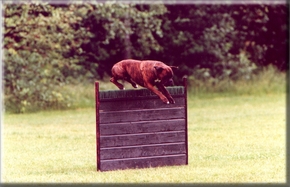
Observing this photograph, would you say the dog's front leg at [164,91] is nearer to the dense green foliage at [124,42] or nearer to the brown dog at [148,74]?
the brown dog at [148,74]

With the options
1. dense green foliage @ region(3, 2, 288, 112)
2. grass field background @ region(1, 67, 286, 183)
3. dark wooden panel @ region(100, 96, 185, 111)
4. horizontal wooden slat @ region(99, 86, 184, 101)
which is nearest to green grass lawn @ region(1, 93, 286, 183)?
grass field background @ region(1, 67, 286, 183)

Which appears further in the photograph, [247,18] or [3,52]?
[247,18]

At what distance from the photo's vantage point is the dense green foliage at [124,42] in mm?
19312

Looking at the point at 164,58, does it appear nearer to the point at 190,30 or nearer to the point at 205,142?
the point at 190,30

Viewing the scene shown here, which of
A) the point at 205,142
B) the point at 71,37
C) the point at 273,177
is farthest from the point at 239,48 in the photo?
the point at 273,177

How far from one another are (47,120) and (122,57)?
7171mm

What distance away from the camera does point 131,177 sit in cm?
909

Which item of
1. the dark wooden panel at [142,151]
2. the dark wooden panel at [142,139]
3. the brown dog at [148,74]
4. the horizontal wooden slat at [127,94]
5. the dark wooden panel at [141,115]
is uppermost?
the brown dog at [148,74]

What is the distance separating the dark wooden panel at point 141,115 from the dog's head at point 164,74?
1.84 feet

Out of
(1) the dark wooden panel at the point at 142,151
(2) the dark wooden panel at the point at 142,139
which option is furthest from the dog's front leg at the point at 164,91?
(1) the dark wooden panel at the point at 142,151

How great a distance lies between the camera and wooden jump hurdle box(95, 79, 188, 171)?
9406 millimetres

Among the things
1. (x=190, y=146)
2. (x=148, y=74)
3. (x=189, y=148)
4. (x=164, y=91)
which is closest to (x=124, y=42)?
(x=190, y=146)

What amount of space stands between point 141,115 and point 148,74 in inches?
25.0

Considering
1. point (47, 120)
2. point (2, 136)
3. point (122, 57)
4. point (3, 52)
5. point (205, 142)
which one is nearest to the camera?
point (205, 142)
